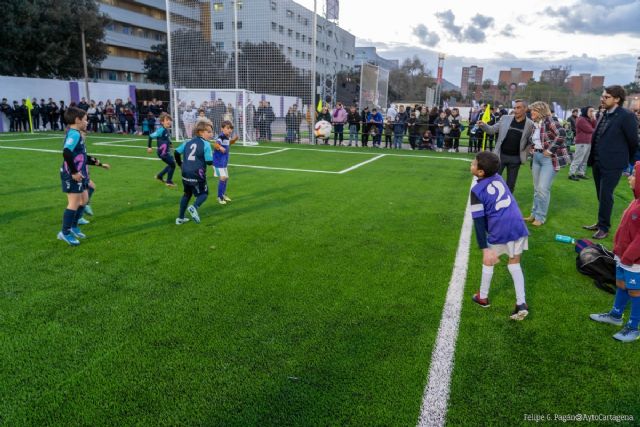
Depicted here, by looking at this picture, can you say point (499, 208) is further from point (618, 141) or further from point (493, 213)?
point (618, 141)

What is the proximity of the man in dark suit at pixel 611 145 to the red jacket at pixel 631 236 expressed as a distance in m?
3.06

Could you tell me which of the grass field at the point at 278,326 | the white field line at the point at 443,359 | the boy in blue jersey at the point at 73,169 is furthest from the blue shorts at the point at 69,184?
the white field line at the point at 443,359

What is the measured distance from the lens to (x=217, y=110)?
20.5m

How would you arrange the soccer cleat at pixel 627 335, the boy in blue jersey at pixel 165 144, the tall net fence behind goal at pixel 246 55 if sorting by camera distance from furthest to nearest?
1. the tall net fence behind goal at pixel 246 55
2. the boy in blue jersey at pixel 165 144
3. the soccer cleat at pixel 627 335

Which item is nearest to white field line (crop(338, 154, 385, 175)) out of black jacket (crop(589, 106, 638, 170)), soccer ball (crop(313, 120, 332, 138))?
soccer ball (crop(313, 120, 332, 138))

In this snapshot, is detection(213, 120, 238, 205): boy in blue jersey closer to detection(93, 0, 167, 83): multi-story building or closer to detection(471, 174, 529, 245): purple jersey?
detection(471, 174, 529, 245): purple jersey

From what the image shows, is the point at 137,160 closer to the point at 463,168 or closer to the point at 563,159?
the point at 463,168

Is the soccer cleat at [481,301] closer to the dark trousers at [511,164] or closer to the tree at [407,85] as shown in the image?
the dark trousers at [511,164]

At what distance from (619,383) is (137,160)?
14121mm

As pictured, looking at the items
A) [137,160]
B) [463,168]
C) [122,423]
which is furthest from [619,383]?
[137,160]

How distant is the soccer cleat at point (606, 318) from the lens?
390 cm

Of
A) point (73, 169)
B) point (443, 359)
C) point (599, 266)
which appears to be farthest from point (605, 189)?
point (73, 169)

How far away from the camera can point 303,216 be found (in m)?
7.54

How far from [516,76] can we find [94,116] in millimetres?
105234
